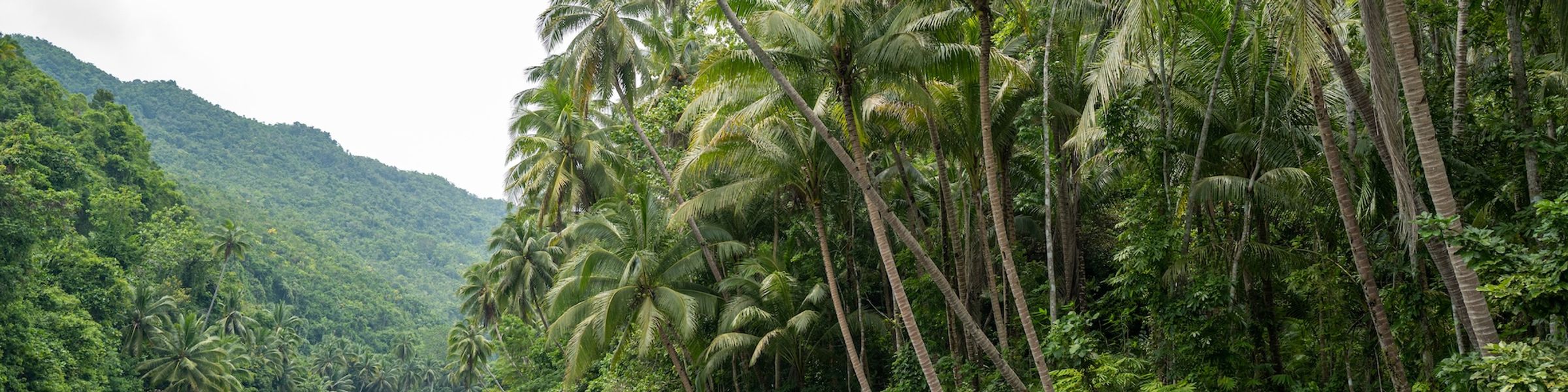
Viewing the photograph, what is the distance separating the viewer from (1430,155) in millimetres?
6965

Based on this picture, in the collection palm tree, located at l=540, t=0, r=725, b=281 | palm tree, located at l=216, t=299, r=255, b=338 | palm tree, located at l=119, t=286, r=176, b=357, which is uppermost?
palm tree, located at l=540, t=0, r=725, b=281

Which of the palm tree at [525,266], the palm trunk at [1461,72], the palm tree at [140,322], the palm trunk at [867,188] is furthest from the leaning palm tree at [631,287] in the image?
the palm tree at [140,322]

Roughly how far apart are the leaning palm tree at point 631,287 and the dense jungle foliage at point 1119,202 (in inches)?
2.5

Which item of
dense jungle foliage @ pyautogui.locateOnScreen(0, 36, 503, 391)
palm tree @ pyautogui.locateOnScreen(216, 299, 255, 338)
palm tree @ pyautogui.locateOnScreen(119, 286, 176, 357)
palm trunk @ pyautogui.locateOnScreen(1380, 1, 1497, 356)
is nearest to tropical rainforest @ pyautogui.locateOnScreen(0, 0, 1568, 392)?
palm trunk @ pyautogui.locateOnScreen(1380, 1, 1497, 356)

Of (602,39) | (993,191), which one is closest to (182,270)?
(602,39)

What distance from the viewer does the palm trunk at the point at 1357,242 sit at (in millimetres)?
8859

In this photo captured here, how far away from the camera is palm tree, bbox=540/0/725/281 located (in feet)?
73.6

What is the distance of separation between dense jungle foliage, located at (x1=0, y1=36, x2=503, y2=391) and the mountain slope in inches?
11.2

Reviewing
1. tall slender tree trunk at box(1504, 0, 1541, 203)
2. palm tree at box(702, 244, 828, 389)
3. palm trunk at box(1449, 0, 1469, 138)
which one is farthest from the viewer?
palm tree at box(702, 244, 828, 389)

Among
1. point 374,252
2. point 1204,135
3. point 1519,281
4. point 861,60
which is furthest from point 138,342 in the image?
point 374,252

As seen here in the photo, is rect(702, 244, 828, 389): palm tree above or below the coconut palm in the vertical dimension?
above

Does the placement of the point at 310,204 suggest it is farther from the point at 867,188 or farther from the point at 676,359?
the point at 867,188

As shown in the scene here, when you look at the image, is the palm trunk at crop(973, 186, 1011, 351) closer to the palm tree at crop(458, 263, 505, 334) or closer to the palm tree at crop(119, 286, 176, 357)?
the palm tree at crop(458, 263, 505, 334)

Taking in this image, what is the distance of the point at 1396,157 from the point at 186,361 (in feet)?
135
